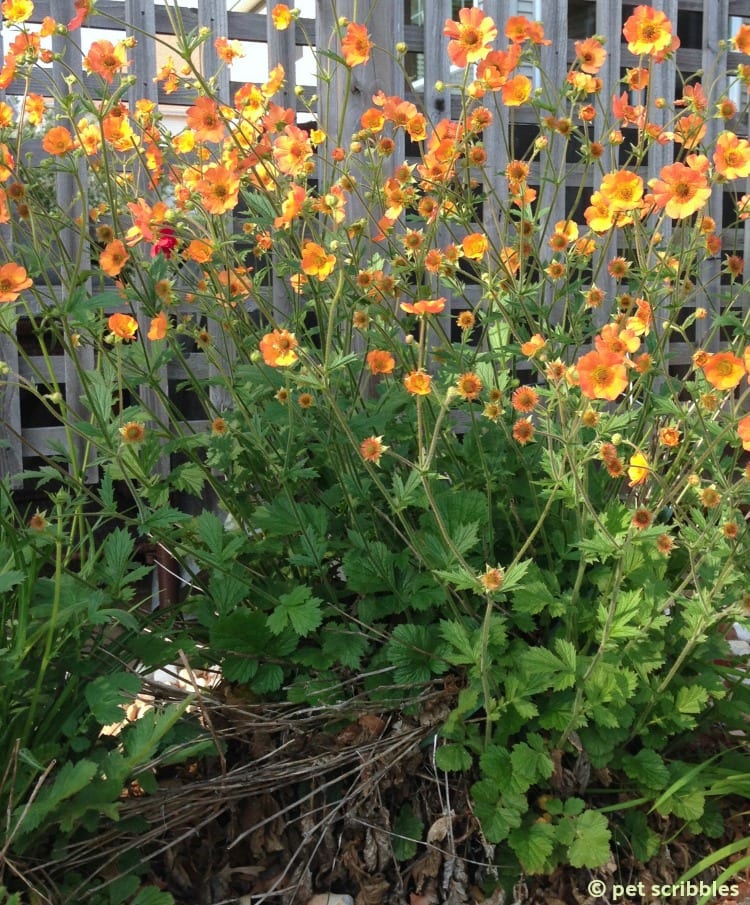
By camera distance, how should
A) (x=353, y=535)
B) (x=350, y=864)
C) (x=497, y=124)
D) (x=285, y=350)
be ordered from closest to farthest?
(x=285, y=350)
(x=350, y=864)
(x=353, y=535)
(x=497, y=124)

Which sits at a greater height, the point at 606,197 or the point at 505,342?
the point at 606,197

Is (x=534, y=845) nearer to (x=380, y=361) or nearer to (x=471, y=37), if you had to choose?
(x=380, y=361)

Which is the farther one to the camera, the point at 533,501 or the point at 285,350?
the point at 533,501

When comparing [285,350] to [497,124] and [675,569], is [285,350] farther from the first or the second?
[497,124]

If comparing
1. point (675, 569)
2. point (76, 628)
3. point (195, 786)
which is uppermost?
point (76, 628)


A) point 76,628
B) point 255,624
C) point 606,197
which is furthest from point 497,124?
point 76,628

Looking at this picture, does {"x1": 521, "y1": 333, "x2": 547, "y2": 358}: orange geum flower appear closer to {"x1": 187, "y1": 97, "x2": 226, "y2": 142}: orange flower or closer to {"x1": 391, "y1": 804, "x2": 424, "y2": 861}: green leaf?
{"x1": 187, "y1": 97, "x2": 226, "y2": 142}: orange flower

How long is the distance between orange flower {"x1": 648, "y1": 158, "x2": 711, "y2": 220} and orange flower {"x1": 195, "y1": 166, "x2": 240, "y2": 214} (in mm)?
652

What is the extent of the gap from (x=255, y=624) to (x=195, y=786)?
289 mm

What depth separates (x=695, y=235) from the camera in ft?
6.11

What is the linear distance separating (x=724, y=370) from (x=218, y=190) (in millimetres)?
832

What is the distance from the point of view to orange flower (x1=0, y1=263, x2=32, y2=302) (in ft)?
5.13

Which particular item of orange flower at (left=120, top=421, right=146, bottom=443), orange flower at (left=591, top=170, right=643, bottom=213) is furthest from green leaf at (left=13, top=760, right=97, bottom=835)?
orange flower at (left=591, top=170, right=643, bottom=213)

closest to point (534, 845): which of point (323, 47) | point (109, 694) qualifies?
point (109, 694)
